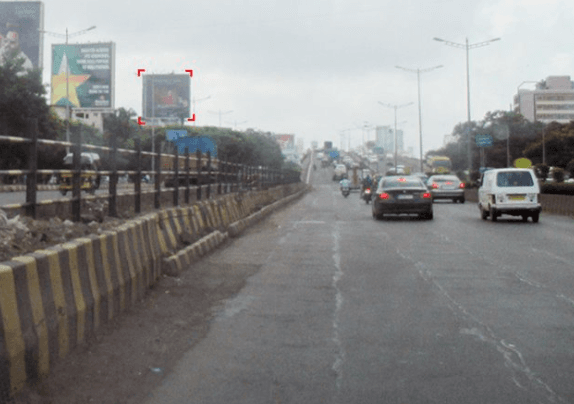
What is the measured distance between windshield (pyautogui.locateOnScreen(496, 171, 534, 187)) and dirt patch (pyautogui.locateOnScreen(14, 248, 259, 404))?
14.5m

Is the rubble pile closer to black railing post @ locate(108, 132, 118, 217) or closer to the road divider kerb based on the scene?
the road divider kerb

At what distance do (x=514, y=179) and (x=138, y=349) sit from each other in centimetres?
1803

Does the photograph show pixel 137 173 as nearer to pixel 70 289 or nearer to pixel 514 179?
pixel 70 289


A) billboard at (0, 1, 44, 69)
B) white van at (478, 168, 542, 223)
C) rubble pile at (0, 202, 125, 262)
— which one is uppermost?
billboard at (0, 1, 44, 69)

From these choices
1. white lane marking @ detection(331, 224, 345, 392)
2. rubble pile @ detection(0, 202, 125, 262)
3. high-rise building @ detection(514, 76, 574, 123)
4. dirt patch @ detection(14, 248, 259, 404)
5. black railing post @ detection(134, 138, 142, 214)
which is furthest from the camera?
high-rise building @ detection(514, 76, 574, 123)

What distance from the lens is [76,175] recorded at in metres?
9.66

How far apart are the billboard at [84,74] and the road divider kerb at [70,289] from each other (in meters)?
48.6

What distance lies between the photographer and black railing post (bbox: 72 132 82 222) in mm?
9617

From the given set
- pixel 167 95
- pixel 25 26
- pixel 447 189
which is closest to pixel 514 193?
pixel 447 189

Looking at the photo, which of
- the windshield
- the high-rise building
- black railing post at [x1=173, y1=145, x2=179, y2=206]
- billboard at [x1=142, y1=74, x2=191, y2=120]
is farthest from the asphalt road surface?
the high-rise building

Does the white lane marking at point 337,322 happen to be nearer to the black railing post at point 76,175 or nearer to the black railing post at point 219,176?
the black railing post at point 76,175

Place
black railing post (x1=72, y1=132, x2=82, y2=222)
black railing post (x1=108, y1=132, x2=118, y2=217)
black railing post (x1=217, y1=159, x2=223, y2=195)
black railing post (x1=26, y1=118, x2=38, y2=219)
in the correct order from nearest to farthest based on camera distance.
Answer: black railing post (x1=26, y1=118, x2=38, y2=219), black railing post (x1=72, y1=132, x2=82, y2=222), black railing post (x1=108, y1=132, x2=118, y2=217), black railing post (x1=217, y1=159, x2=223, y2=195)

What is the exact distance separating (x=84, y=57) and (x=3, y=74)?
13.3 meters

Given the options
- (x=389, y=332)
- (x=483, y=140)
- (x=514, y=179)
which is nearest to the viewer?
(x=389, y=332)
